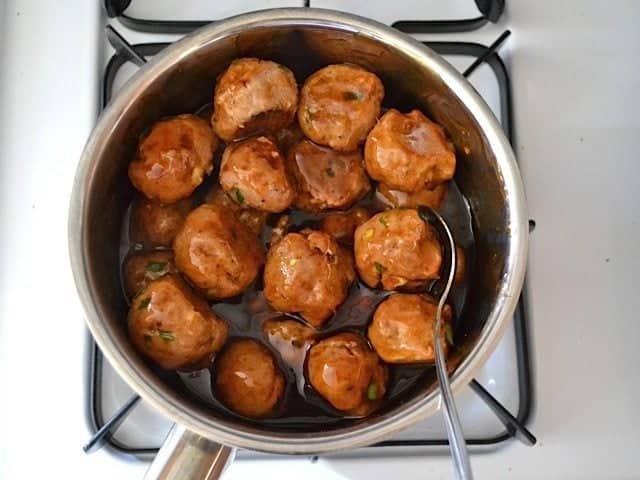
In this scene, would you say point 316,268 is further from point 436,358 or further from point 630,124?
point 630,124

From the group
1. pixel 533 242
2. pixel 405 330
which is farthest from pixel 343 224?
pixel 533 242

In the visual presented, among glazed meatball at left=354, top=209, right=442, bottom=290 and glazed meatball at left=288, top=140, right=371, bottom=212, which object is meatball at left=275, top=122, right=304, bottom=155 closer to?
glazed meatball at left=288, top=140, right=371, bottom=212

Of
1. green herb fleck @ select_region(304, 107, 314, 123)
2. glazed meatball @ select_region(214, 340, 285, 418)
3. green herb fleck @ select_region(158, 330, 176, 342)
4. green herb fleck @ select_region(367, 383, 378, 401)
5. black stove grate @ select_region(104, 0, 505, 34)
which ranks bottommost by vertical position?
green herb fleck @ select_region(367, 383, 378, 401)

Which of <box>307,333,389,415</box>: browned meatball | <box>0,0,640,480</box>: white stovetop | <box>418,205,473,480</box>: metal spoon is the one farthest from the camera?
<box>0,0,640,480</box>: white stovetop

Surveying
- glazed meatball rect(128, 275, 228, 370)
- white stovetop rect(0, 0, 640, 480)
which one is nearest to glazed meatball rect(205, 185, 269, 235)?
glazed meatball rect(128, 275, 228, 370)

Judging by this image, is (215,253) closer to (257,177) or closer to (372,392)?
(257,177)
